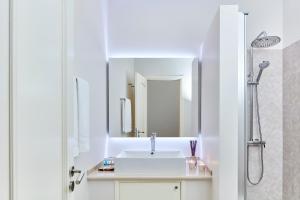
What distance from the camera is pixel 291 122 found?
2617mm


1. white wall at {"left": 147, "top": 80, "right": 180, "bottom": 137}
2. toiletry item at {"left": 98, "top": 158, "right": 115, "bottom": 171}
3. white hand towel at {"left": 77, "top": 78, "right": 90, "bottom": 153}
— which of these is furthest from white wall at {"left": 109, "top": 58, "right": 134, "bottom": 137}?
white hand towel at {"left": 77, "top": 78, "right": 90, "bottom": 153}

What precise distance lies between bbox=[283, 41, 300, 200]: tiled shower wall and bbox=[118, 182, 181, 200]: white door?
109 cm

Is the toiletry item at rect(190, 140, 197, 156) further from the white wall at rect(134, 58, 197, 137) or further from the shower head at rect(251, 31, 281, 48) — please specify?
the shower head at rect(251, 31, 281, 48)

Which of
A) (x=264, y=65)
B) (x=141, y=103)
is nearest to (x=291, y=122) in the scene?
(x=264, y=65)

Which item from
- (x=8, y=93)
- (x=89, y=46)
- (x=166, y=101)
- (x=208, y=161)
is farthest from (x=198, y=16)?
(x=8, y=93)

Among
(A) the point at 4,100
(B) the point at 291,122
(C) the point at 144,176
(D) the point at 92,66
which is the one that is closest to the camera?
(A) the point at 4,100

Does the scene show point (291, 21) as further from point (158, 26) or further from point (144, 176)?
point (144, 176)

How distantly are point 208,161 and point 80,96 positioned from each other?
49.5 inches

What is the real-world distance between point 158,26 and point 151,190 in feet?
5.51

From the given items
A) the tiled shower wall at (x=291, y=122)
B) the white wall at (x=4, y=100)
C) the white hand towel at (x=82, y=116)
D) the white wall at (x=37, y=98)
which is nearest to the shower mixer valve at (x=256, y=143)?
the tiled shower wall at (x=291, y=122)

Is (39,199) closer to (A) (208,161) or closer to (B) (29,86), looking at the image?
(B) (29,86)

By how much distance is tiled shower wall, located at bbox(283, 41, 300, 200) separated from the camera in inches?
98.3

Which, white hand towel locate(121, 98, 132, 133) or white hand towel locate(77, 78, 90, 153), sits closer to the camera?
white hand towel locate(77, 78, 90, 153)

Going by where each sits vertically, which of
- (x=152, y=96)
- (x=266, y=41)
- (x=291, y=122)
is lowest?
(x=291, y=122)
